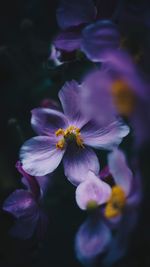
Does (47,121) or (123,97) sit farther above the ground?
(123,97)

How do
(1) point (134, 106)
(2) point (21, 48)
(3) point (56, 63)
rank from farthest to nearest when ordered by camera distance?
(2) point (21, 48), (3) point (56, 63), (1) point (134, 106)

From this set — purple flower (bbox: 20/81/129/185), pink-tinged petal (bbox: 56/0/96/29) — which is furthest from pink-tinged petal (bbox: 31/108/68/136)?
pink-tinged petal (bbox: 56/0/96/29)

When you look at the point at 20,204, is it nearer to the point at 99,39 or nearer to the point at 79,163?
the point at 79,163

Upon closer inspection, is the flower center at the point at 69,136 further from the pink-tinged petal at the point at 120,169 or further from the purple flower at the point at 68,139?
the pink-tinged petal at the point at 120,169

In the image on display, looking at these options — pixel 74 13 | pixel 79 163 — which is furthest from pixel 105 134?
pixel 74 13

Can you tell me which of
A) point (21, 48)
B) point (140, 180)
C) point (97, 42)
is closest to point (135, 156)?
point (140, 180)

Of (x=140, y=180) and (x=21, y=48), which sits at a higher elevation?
(x=140, y=180)

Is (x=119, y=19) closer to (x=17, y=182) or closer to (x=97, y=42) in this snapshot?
(x=97, y=42)
